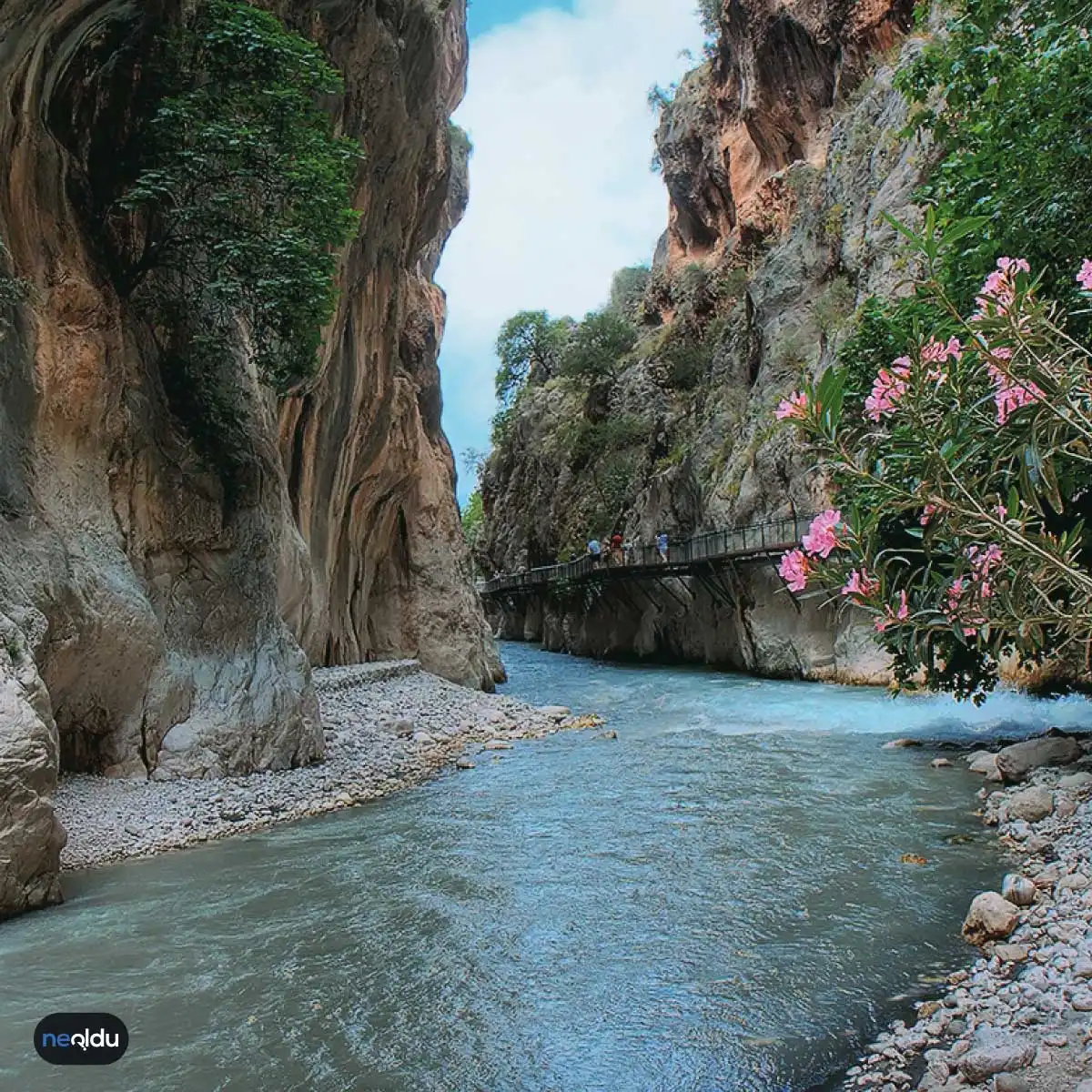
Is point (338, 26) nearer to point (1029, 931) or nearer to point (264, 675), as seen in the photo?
point (264, 675)

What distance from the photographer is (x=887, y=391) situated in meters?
3.99

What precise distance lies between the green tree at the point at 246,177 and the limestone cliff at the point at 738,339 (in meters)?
13.8

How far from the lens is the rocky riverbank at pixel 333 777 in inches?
305

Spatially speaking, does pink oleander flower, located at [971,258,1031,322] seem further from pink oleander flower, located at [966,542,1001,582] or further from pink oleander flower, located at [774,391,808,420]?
pink oleander flower, located at [966,542,1001,582]

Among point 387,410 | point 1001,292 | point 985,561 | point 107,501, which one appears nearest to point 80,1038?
point 985,561

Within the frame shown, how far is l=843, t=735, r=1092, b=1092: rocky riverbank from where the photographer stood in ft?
11.7

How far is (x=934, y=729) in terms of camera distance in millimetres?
13422

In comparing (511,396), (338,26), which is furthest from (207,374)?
(511,396)

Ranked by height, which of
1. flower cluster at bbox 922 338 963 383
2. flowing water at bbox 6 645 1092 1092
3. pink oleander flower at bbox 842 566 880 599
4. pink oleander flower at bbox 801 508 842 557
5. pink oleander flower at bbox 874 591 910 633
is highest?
flower cluster at bbox 922 338 963 383

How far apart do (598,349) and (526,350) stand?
12.8 meters

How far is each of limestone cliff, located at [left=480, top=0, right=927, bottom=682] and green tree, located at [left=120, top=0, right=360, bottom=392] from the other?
1383 cm

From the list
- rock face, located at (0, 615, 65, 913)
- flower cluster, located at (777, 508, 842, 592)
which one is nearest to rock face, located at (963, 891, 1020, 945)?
flower cluster, located at (777, 508, 842, 592)

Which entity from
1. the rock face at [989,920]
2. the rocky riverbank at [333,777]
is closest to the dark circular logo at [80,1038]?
Answer: the rocky riverbank at [333,777]

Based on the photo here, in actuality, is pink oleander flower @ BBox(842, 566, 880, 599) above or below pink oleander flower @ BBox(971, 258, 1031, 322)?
below
